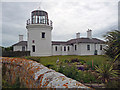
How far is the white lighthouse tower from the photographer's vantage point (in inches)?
863

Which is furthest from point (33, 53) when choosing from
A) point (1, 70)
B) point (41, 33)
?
point (1, 70)

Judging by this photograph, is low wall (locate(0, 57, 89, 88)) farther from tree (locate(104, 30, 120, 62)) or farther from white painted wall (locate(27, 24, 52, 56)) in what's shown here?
white painted wall (locate(27, 24, 52, 56))

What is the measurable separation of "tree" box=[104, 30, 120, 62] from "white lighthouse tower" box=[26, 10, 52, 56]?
18029 mm

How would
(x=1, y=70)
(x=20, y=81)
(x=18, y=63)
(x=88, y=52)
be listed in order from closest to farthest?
(x=20, y=81) → (x=18, y=63) → (x=1, y=70) → (x=88, y=52)

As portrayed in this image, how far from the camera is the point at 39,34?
2245cm

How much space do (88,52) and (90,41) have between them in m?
2.77

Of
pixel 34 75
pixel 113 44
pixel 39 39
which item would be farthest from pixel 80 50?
pixel 34 75

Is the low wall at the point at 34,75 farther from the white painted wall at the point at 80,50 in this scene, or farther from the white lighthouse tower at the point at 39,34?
the white painted wall at the point at 80,50

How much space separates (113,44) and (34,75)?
3729 mm

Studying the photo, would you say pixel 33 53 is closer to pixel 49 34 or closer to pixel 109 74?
pixel 49 34

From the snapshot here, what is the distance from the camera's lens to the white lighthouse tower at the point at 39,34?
2191cm

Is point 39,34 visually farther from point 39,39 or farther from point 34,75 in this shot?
point 34,75

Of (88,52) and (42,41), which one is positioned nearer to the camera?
(42,41)

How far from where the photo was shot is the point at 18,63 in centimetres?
391
